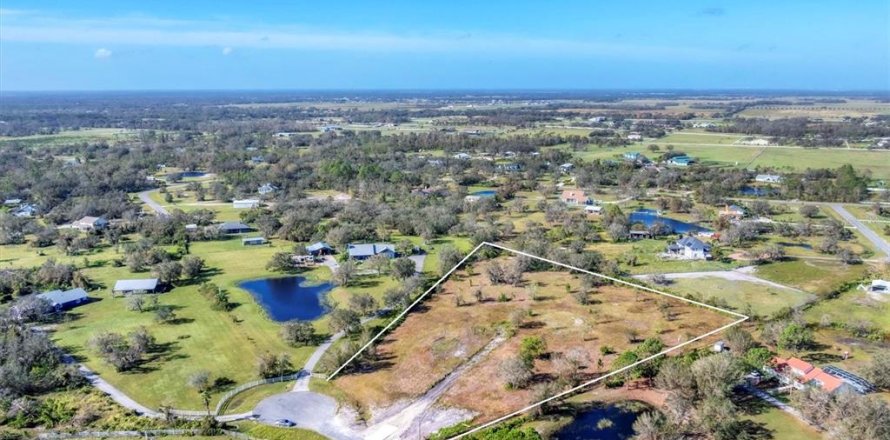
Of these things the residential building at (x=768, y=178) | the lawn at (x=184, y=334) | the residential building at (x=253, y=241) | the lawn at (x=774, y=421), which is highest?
the residential building at (x=768, y=178)

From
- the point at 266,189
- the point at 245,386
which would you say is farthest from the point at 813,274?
the point at 266,189

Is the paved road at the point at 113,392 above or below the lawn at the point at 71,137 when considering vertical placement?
below

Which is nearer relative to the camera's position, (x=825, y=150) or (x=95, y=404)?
(x=95, y=404)

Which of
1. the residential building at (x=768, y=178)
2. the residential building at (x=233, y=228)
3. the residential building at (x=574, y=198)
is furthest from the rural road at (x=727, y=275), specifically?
the residential building at (x=768, y=178)

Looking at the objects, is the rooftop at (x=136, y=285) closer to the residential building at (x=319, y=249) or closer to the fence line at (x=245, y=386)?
the residential building at (x=319, y=249)

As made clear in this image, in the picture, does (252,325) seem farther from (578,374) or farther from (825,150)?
(825,150)

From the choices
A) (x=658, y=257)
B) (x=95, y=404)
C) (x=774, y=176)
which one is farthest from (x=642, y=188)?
(x=95, y=404)

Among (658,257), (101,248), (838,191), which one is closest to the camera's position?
(658,257)
